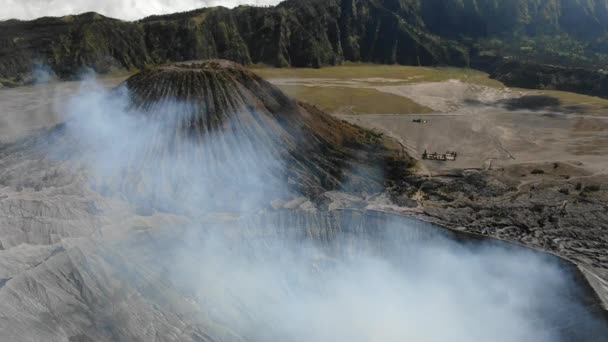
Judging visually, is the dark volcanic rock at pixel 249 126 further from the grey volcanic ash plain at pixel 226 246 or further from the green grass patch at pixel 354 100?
the green grass patch at pixel 354 100

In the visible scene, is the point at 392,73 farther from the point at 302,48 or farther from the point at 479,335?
the point at 479,335

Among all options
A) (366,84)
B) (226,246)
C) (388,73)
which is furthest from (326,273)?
(388,73)

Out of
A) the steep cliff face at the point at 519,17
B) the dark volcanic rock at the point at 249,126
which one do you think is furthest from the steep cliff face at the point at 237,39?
the dark volcanic rock at the point at 249,126

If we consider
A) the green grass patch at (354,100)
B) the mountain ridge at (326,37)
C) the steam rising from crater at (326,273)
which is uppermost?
the mountain ridge at (326,37)

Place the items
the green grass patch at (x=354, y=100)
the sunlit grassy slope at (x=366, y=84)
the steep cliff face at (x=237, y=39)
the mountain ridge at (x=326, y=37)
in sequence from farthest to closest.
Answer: the mountain ridge at (x=326, y=37)
the steep cliff face at (x=237, y=39)
the sunlit grassy slope at (x=366, y=84)
the green grass patch at (x=354, y=100)

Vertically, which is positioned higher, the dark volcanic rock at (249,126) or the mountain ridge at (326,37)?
the mountain ridge at (326,37)

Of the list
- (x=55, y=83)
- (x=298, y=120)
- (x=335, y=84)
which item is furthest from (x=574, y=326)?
(x=55, y=83)

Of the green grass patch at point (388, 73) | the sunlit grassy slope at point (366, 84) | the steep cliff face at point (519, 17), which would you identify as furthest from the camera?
the steep cliff face at point (519, 17)
